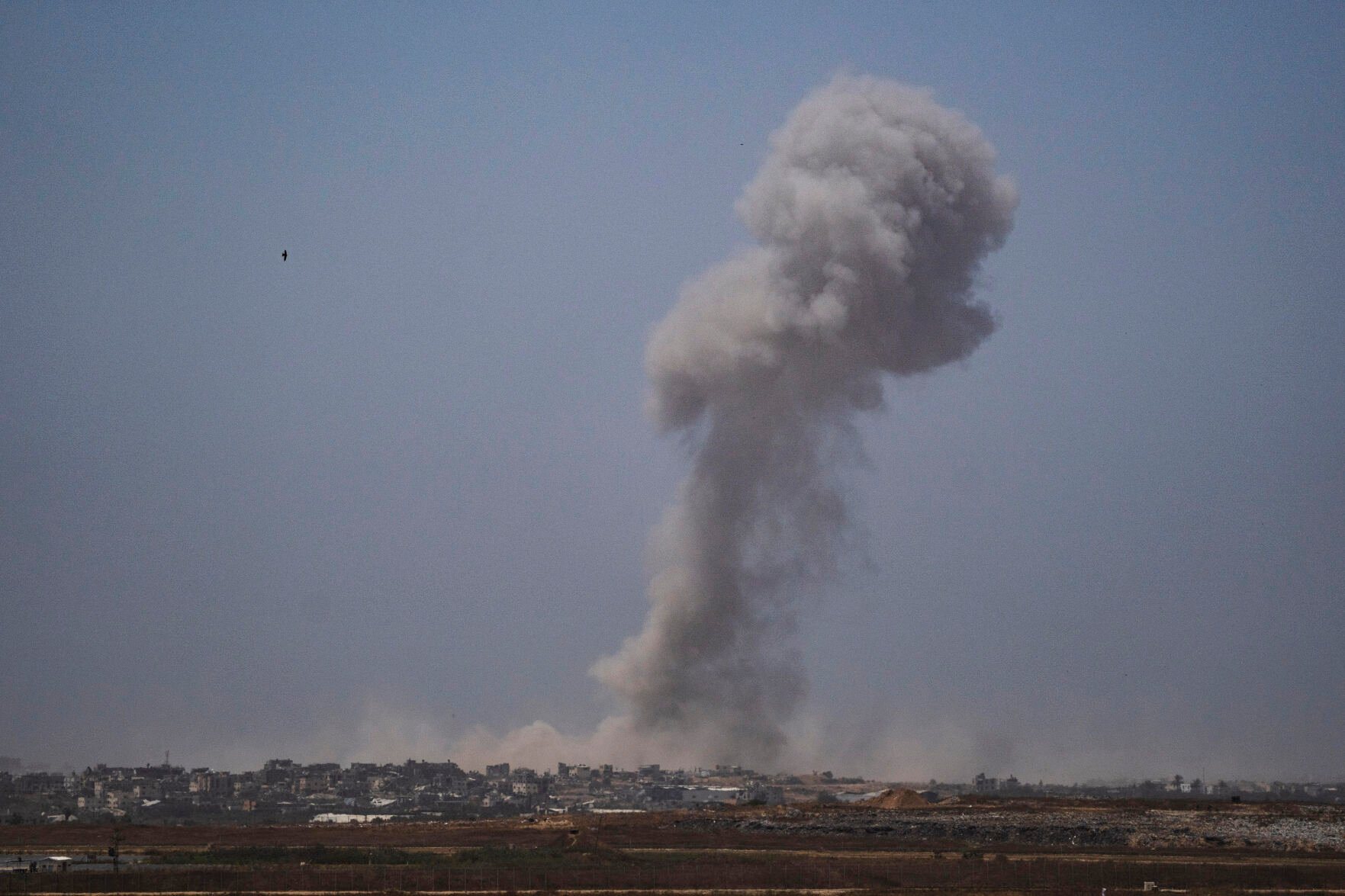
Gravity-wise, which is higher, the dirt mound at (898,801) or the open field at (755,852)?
the dirt mound at (898,801)

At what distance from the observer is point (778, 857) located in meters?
66.2

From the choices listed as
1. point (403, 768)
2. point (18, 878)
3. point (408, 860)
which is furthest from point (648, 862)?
point (403, 768)

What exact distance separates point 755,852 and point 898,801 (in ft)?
121

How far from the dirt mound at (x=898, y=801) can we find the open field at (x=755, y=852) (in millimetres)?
3113

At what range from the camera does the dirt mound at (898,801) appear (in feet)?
335

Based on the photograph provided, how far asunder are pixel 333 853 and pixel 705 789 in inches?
3093

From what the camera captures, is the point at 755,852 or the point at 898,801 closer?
the point at 755,852

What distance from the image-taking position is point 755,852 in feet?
227

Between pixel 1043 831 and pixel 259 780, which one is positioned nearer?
pixel 1043 831

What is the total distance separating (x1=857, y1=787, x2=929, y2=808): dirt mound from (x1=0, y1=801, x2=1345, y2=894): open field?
311cm

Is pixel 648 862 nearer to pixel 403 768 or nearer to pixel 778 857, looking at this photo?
pixel 778 857

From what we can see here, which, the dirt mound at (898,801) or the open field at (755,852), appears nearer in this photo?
the open field at (755,852)

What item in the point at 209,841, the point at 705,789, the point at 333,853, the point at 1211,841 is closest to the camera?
the point at 333,853

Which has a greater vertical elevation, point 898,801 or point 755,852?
point 898,801
